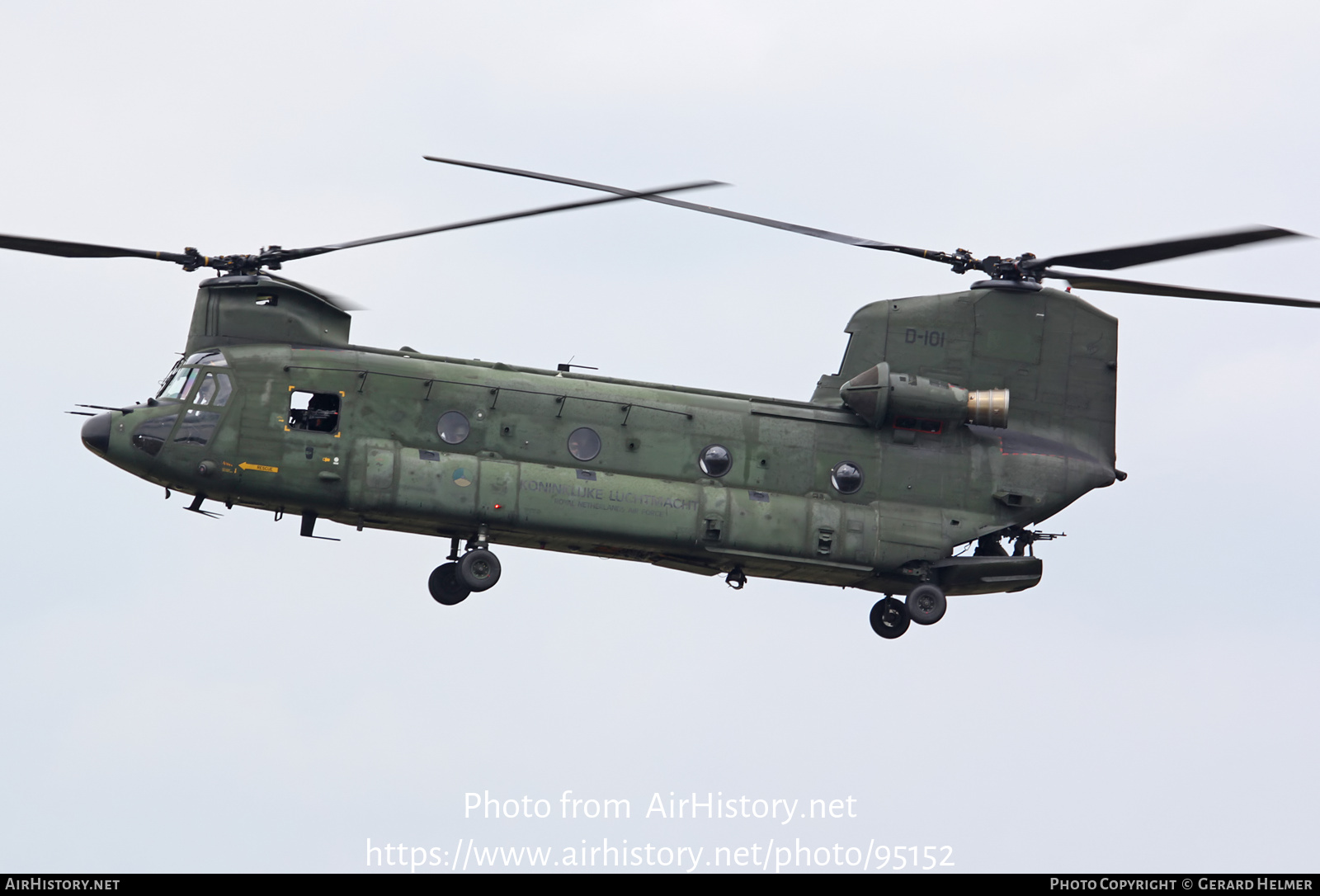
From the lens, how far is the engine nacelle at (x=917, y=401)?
34906 mm

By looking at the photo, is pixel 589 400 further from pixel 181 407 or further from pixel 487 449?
pixel 181 407

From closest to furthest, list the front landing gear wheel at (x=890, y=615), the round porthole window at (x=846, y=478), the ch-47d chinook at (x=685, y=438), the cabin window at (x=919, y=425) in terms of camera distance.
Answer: the ch-47d chinook at (x=685, y=438), the round porthole window at (x=846, y=478), the cabin window at (x=919, y=425), the front landing gear wheel at (x=890, y=615)

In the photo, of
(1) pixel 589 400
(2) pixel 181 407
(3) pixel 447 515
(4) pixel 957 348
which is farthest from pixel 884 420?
(2) pixel 181 407

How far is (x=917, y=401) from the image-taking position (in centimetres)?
3491

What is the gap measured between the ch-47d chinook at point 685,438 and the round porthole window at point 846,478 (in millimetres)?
46

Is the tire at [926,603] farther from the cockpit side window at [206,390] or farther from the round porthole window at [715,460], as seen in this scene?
the cockpit side window at [206,390]

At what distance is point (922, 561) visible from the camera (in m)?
34.9

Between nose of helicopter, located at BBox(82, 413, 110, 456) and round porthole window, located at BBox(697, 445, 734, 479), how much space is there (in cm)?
1059

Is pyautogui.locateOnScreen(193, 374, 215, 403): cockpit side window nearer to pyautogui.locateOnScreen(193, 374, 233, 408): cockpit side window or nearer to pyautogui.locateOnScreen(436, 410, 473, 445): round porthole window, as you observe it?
pyautogui.locateOnScreen(193, 374, 233, 408): cockpit side window

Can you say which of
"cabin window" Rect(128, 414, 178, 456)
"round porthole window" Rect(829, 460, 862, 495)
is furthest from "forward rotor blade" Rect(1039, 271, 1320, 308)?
"cabin window" Rect(128, 414, 178, 456)

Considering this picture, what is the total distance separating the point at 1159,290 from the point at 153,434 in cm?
1847

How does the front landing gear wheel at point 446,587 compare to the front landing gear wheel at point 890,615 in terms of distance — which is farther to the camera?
the front landing gear wheel at point 890,615

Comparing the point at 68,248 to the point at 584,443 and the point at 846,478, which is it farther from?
the point at 846,478

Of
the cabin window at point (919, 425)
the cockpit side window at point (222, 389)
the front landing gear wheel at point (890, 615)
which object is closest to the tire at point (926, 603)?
the front landing gear wheel at point (890, 615)
